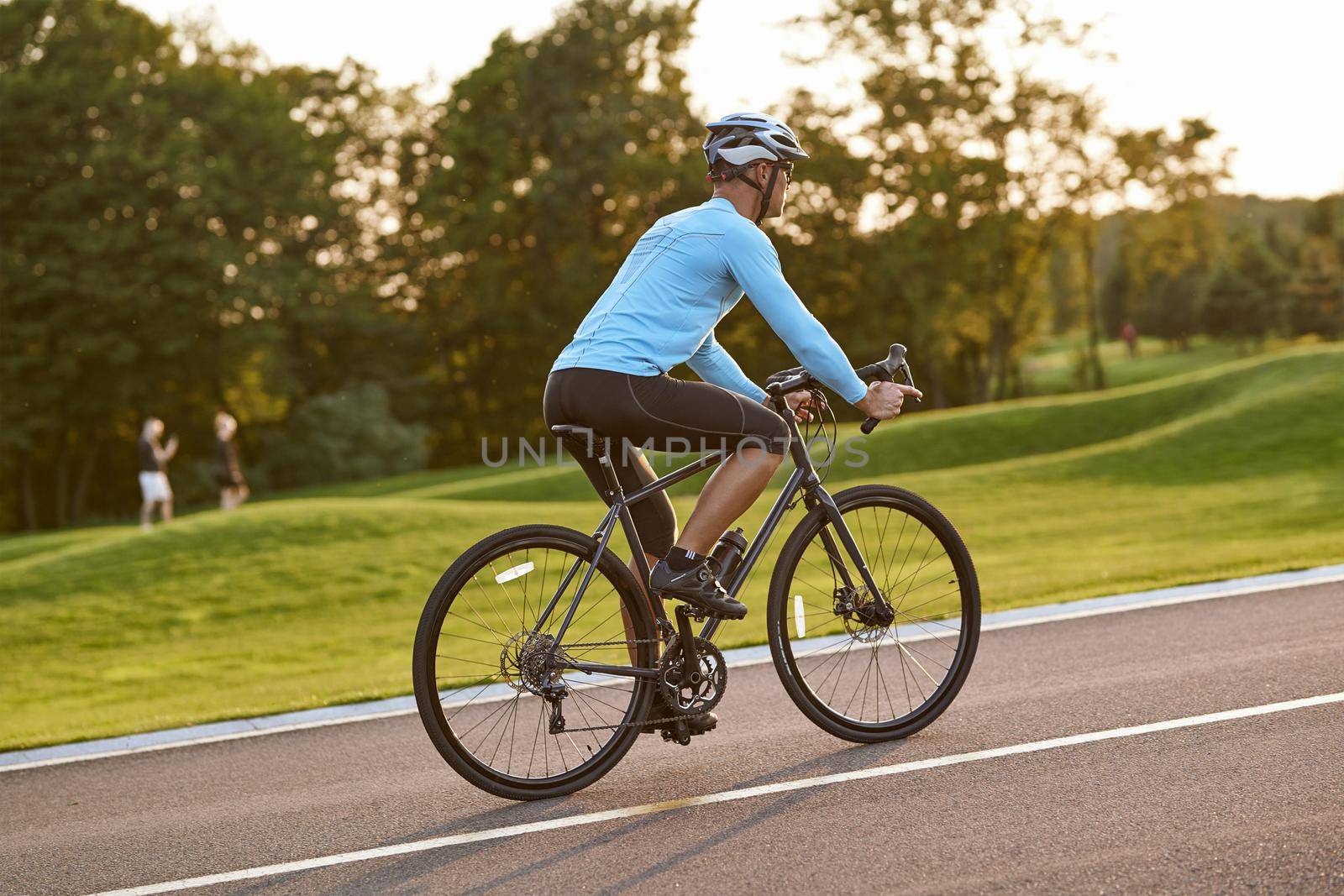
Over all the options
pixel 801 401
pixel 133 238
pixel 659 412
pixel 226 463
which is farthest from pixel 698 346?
pixel 133 238

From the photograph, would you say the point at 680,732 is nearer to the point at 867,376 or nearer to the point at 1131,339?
the point at 867,376

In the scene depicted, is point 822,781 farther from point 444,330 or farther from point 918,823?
point 444,330

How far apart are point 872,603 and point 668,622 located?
85cm

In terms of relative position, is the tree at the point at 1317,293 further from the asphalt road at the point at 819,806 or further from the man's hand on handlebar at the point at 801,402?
the man's hand on handlebar at the point at 801,402

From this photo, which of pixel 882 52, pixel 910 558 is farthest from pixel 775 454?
pixel 882 52

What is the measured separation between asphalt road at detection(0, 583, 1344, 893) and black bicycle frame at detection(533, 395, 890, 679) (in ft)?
1.83

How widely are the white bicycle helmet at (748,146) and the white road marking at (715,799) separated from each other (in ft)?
6.64

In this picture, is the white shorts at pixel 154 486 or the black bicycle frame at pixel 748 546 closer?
the black bicycle frame at pixel 748 546

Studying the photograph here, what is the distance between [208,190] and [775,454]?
42.2 m

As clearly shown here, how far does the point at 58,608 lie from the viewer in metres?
14.2

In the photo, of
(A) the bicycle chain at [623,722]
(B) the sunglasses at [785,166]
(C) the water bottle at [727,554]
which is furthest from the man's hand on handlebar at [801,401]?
(A) the bicycle chain at [623,722]

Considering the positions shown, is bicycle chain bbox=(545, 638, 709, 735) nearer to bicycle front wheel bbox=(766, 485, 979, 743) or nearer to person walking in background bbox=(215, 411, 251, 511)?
bicycle front wheel bbox=(766, 485, 979, 743)

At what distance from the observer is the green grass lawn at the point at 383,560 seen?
9.88m

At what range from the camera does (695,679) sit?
4832 millimetres
